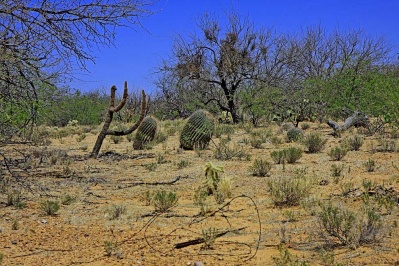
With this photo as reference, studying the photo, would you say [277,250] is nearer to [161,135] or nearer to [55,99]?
[55,99]

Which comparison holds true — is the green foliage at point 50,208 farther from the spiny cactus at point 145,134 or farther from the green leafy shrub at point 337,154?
the spiny cactus at point 145,134

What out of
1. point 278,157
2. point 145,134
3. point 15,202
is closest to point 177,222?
point 15,202

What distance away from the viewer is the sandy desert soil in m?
4.57

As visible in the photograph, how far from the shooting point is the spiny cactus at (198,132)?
44.7 feet

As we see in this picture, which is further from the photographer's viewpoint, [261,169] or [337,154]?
[337,154]

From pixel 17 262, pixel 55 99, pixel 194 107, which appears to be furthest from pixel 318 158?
pixel 194 107


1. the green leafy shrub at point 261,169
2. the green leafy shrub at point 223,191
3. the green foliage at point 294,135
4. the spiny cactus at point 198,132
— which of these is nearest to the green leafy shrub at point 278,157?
the green leafy shrub at point 261,169

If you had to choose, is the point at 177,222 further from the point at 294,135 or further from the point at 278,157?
the point at 294,135

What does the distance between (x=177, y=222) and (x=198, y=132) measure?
25.5ft

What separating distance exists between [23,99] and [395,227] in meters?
6.28

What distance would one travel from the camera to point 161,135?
16.6 meters

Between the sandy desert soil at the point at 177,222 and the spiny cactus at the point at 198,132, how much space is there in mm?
3394

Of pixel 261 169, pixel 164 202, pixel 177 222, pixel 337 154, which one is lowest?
pixel 177 222

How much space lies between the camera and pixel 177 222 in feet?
19.4
